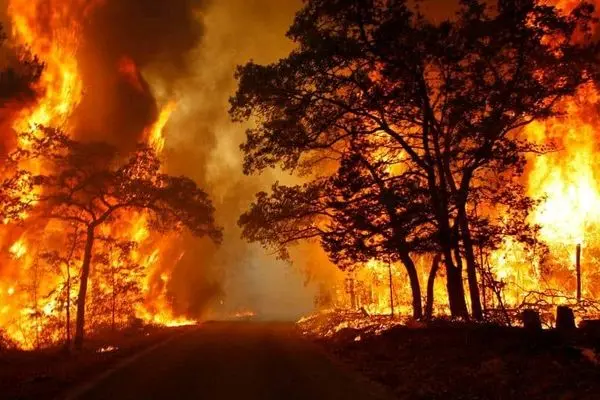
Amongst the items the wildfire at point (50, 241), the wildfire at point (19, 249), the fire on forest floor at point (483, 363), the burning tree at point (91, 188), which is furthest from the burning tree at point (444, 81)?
the wildfire at point (19, 249)

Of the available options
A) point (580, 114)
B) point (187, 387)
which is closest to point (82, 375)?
point (187, 387)

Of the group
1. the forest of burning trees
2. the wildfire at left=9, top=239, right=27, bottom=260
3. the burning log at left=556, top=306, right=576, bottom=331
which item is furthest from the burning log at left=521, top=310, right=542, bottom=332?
the wildfire at left=9, top=239, right=27, bottom=260

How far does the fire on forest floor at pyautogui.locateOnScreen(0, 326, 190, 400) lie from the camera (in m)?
11.2

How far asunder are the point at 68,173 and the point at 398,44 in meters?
15.6

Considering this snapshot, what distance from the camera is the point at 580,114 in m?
36.8

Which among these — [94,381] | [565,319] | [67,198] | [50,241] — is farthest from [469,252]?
[50,241]

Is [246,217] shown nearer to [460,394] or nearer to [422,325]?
[422,325]

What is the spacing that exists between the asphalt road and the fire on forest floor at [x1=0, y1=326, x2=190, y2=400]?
878 millimetres

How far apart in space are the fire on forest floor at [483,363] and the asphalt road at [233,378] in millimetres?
1096

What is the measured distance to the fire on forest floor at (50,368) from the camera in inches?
442

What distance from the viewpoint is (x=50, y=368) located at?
15.0 m

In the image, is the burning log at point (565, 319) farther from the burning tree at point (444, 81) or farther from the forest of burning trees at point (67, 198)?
the forest of burning trees at point (67, 198)

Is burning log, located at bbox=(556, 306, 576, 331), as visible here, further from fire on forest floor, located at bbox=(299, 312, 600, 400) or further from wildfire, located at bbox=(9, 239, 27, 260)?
wildfire, located at bbox=(9, 239, 27, 260)

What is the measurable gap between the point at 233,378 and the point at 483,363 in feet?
19.9
